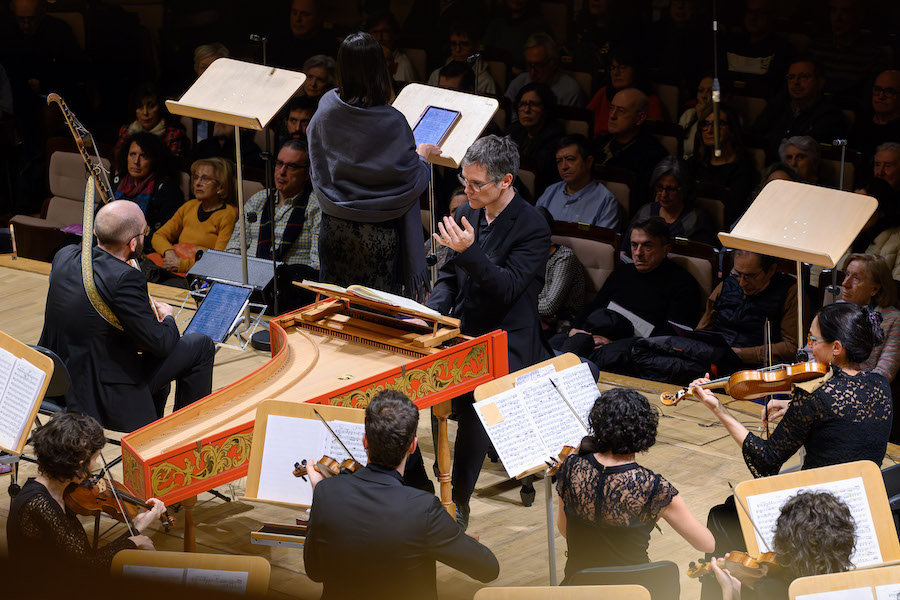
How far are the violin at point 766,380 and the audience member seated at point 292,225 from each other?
324cm

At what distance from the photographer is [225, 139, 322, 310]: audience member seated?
604cm

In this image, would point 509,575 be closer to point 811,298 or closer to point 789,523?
point 789,523

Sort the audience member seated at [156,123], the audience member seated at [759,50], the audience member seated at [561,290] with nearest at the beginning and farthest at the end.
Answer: the audience member seated at [561,290] → the audience member seated at [759,50] → the audience member seated at [156,123]

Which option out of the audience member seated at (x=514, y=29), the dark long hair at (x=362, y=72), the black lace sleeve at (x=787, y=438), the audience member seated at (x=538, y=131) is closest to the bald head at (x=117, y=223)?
the dark long hair at (x=362, y=72)

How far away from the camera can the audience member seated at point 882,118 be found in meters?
5.71

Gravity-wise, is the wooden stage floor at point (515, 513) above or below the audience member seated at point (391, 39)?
below

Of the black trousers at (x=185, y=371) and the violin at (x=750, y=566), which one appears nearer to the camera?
the violin at (x=750, y=566)

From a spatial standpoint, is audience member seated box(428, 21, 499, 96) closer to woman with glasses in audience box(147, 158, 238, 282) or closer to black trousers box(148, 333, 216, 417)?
woman with glasses in audience box(147, 158, 238, 282)

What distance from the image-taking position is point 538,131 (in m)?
6.62

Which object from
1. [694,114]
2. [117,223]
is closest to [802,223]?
[117,223]

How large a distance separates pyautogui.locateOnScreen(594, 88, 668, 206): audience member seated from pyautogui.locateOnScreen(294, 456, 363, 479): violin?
381 cm

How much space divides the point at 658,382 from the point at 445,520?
9.63 feet

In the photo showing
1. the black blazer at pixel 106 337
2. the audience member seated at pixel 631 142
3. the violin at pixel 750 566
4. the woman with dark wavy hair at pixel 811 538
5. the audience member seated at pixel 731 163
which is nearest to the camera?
the woman with dark wavy hair at pixel 811 538

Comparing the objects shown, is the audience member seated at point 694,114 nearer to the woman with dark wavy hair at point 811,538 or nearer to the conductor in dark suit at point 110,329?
the conductor in dark suit at point 110,329
